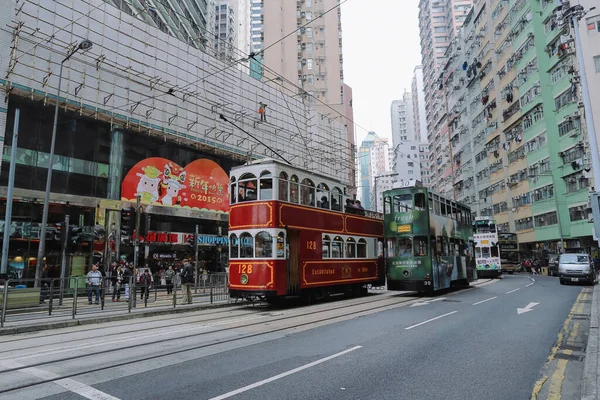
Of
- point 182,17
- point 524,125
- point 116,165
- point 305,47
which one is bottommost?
point 116,165

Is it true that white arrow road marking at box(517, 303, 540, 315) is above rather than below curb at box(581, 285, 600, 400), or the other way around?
below

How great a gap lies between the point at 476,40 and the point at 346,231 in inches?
1923

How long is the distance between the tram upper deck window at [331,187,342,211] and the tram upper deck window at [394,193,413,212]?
2.34 meters

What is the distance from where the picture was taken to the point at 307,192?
14867 mm

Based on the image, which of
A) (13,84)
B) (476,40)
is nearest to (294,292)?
(13,84)

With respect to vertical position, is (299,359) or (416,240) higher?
(416,240)

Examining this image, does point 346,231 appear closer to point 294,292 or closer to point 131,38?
point 294,292

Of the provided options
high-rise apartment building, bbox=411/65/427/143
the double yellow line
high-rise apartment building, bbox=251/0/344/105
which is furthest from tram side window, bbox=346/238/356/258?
high-rise apartment building, bbox=411/65/427/143

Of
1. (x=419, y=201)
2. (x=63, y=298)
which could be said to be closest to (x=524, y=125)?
(x=419, y=201)

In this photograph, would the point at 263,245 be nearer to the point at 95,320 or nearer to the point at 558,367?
the point at 95,320

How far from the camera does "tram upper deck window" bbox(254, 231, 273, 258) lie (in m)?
13.0

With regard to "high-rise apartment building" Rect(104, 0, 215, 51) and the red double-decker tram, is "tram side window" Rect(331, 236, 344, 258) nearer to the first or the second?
the red double-decker tram

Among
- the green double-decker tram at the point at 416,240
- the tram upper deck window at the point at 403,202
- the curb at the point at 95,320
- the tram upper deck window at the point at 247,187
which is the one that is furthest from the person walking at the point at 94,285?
the tram upper deck window at the point at 403,202

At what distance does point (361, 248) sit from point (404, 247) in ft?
6.40
